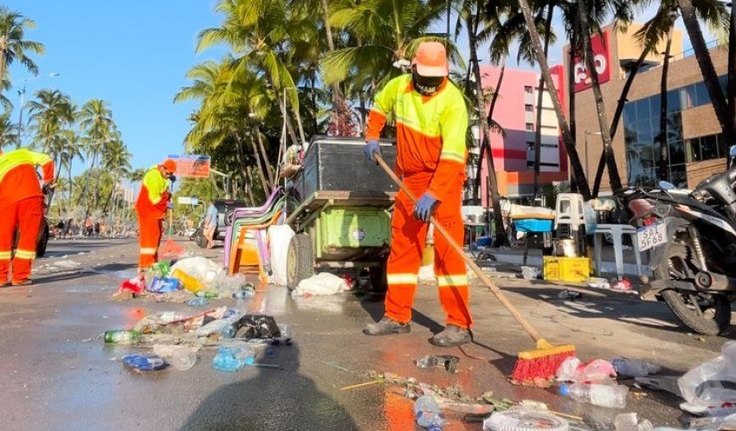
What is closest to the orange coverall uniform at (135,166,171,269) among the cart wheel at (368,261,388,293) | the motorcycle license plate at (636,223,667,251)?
the cart wheel at (368,261,388,293)

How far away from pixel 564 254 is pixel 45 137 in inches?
2369

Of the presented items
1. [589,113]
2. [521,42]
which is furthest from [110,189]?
[521,42]

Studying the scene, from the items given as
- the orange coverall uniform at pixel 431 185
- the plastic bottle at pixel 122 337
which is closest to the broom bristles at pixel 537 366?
the orange coverall uniform at pixel 431 185

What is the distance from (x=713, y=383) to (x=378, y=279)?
4.69 metres

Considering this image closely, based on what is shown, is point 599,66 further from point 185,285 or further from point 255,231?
point 185,285

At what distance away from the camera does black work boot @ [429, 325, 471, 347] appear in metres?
4.05

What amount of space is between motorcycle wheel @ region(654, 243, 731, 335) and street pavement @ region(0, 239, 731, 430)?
0.16m

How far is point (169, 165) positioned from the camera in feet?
29.9

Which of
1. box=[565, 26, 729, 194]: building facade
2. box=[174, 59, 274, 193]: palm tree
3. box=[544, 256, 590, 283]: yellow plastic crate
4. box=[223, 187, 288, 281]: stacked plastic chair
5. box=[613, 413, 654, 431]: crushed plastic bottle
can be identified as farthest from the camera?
box=[565, 26, 729, 194]: building facade

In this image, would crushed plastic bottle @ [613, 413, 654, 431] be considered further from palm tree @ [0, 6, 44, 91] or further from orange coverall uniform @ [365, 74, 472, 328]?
palm tree @ [0, 6, 44, 91]

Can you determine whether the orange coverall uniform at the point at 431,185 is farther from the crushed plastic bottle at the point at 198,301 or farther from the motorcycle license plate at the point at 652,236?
the crushed plastic bottle at the point at 198,301

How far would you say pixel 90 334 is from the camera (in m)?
4.44

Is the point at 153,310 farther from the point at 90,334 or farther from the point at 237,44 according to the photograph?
the point at 237,44

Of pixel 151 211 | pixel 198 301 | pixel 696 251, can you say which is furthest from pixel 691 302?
pixel 151 211
